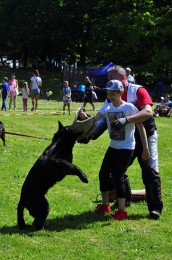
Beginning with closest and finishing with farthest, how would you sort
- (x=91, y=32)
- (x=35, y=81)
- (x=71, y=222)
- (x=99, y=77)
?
1. (x=71, y=222)
2. (x=35, y=81)
3. (x=99, y=77)
4. (x=91, y=32)

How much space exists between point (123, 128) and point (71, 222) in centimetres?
133

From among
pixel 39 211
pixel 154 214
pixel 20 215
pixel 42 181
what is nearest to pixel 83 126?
pixel 42 181

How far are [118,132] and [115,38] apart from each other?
34.0m

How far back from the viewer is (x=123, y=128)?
210 inches

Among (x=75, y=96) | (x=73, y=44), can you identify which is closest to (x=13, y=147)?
(x=75, y=96)

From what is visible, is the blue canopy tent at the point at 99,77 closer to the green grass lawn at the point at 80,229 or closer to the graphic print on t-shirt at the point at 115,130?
the green grass lawn at the point at 80,229

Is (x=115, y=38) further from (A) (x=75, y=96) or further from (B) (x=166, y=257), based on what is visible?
(B) (x=166, y=257)

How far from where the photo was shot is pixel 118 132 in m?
5.36

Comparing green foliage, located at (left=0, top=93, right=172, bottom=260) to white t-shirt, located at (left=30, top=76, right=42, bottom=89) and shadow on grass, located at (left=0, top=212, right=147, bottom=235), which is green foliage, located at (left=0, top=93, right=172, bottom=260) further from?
white t-shirt, located at (left=30, top=76, right=42, bottom=89)

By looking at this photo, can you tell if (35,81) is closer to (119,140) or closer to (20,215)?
(119,140)

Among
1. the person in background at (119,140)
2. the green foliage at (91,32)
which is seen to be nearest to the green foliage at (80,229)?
the person in background at (119,140)

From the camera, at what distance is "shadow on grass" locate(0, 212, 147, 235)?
526cm

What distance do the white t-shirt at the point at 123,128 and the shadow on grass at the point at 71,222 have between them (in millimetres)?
966

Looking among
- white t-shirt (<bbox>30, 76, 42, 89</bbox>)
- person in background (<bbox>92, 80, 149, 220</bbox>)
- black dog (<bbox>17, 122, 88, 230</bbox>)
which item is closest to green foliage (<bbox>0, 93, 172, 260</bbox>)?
black dog (<bbox>17, 122, 88, 230</bbox>)
